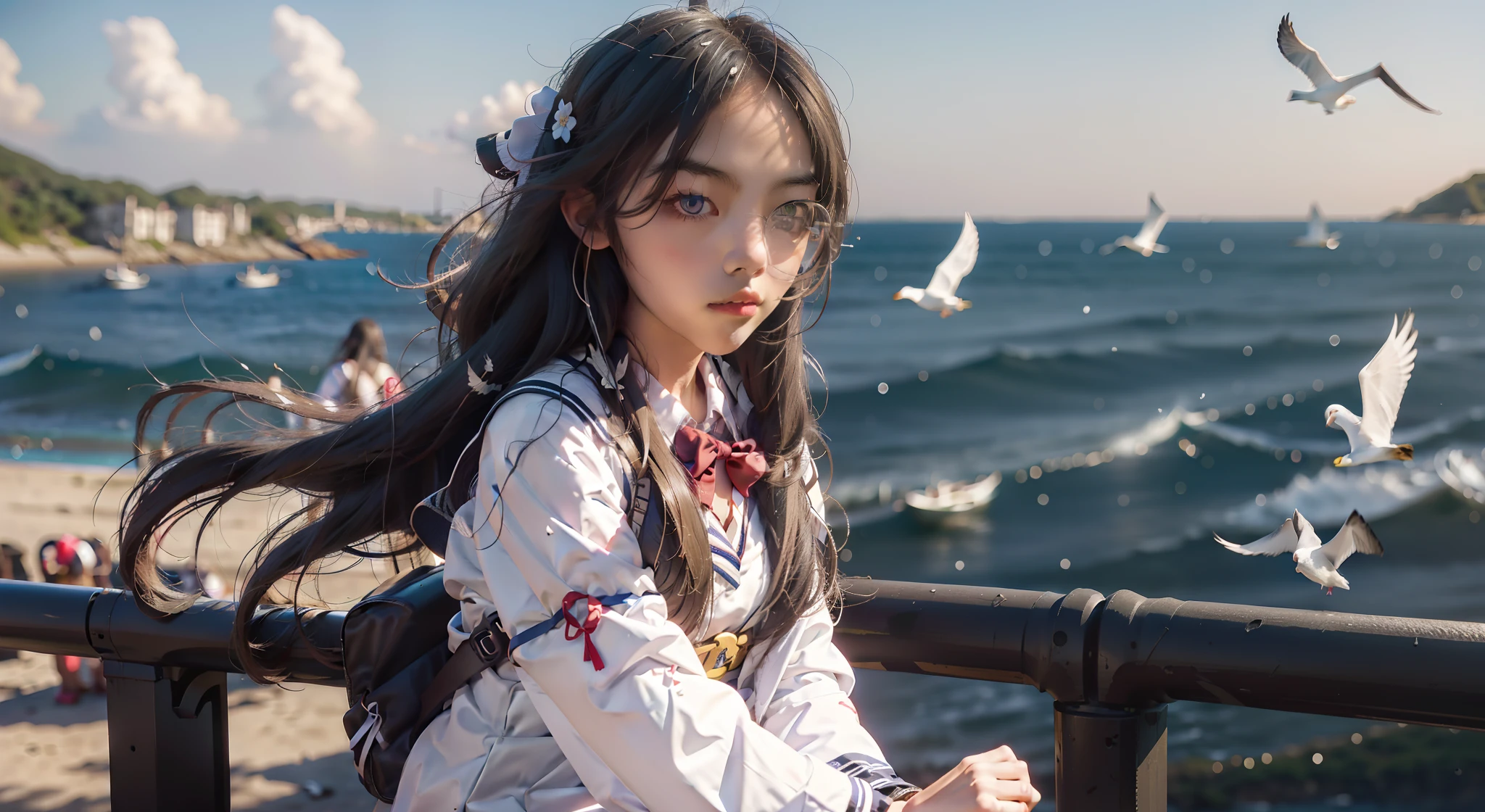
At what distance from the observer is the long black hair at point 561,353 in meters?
1.40

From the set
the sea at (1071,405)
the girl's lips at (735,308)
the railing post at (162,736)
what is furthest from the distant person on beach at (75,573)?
the girl's lips at (735,308)

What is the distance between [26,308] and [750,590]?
40.8 meters

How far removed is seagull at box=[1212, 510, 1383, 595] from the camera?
131 cm

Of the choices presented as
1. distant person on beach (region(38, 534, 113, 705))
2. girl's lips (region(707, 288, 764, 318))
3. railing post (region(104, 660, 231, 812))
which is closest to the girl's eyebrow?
girl's lips (region(707, 288, 764, 318))

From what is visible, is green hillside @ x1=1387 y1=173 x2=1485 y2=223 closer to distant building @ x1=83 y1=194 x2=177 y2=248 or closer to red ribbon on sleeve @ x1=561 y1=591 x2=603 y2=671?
red ribbon on sleeve @ x1=561 y1=591 x2=603 y2=671

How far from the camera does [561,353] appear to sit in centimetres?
149

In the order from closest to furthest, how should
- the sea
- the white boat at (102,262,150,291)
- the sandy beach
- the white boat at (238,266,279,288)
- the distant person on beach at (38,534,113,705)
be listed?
the sandy beach < the distant person on beach at (38,534,113,705) < the sea < the white boat at (238,266,279,288) < the white boat at (102,262,150,291)

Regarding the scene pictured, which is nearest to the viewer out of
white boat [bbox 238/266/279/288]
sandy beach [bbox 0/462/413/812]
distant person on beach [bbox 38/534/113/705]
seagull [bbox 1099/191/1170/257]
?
seagull [bbox 1099/191/1170/257]

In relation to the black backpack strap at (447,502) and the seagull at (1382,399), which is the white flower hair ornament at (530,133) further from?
the seagull at (1382,399)

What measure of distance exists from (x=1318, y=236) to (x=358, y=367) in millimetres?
5306

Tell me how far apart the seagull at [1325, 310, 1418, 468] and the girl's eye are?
0.79 meters

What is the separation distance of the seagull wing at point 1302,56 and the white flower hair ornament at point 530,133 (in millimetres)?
896

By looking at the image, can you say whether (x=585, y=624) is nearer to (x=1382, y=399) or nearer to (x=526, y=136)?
(x=526, y=136)

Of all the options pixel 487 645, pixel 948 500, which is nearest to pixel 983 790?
pixel 487 645
